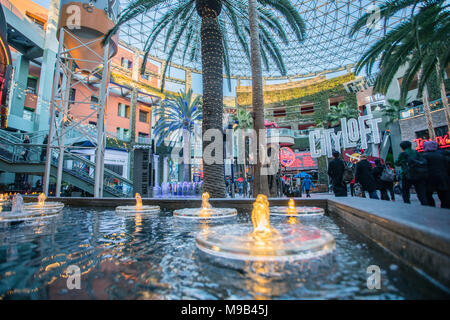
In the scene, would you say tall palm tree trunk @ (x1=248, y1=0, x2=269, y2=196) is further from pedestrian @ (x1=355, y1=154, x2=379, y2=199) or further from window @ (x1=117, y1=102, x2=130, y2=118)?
window @ (x1=117, y1=102, x2=130, y2=118)

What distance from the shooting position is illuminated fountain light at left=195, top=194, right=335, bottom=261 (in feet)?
5.15

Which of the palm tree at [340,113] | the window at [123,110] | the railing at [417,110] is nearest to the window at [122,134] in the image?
the window at [123,110]

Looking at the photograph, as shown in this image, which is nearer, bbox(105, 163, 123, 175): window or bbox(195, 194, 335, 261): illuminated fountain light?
bbox(195, 194, 335, 261): illuminated fountain light

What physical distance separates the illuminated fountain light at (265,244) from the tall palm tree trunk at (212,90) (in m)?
4.83

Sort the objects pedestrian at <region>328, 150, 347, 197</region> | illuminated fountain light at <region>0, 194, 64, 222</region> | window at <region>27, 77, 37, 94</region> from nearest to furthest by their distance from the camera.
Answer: illuminated fountain light at <region>0, 194, 64, 222</region>, pedestrian at <region>328, 150, 347, 197</region>, window at <region>27, 77, 37, 94</region>

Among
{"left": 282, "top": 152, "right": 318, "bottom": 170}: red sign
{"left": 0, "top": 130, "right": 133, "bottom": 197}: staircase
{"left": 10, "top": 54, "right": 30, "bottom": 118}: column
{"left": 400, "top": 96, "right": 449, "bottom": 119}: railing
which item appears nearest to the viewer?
{"left": 0, "top": 130, "right": 133, "bottom": 197}: staircase

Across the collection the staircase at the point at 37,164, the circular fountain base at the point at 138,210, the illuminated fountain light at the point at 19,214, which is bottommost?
the circular fountain base at the point at 138,210

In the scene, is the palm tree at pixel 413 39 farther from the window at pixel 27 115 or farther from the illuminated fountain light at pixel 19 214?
the window at pixel 27 115

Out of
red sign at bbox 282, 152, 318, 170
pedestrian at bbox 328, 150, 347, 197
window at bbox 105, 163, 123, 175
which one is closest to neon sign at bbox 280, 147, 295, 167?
pedestrian at bbox 328, 150, 347, 197

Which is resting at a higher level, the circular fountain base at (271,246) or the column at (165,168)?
the column at (165,168)

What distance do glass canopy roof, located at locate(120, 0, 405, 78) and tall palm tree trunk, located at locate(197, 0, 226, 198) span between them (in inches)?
736

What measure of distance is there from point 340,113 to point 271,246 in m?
33.8

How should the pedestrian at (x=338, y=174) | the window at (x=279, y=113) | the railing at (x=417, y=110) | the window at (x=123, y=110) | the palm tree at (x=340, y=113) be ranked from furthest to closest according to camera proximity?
the window at (x=279, y=113)
the window at (x=123, y=110)
the palm tree at (x=340, y=113)
the railing at (x=417, y=110)
the pedestrian at (x=338, y=174)

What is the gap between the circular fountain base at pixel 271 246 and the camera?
5.13 ft
